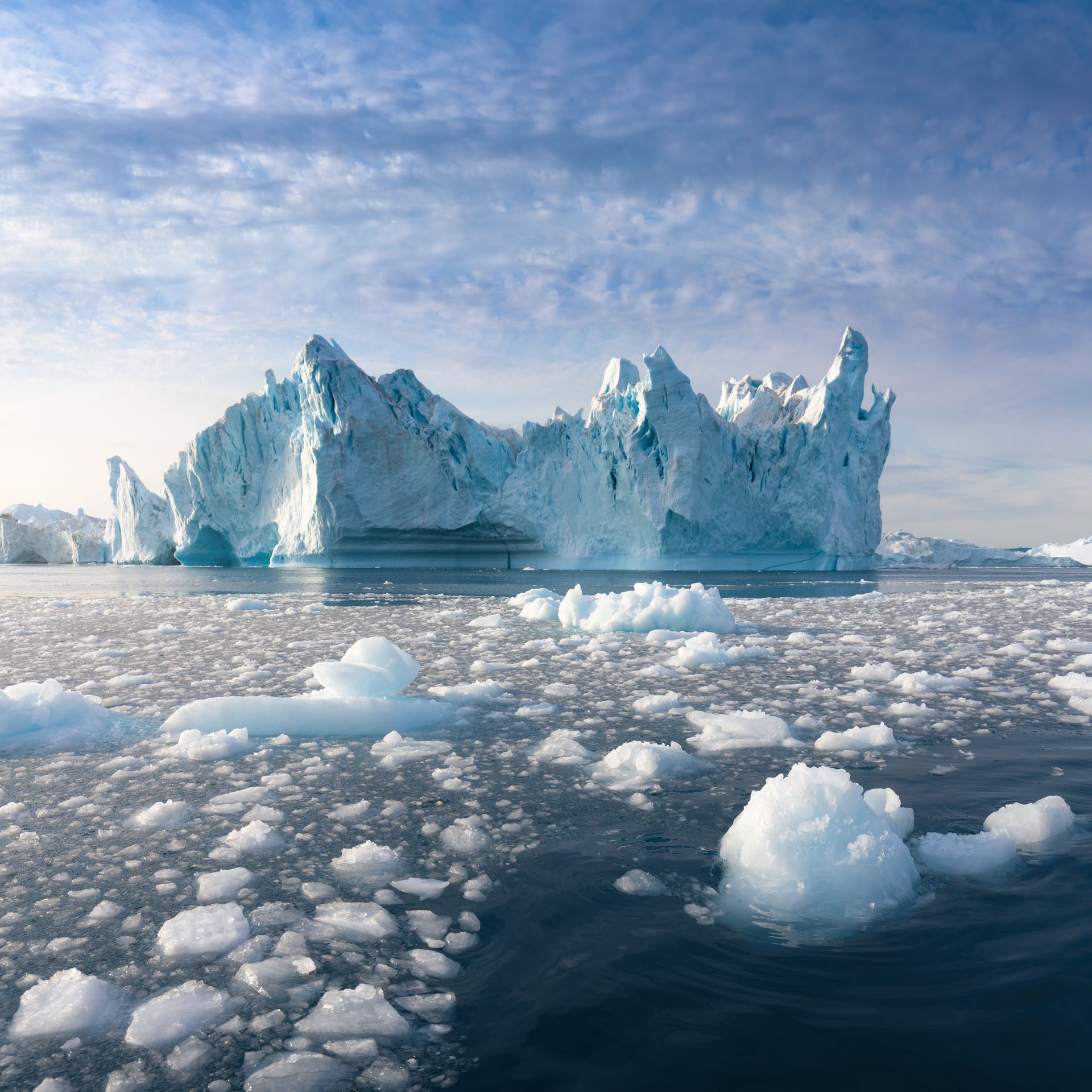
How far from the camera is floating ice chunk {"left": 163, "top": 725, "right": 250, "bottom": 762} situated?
3852mm

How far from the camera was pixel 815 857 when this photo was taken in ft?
7.76

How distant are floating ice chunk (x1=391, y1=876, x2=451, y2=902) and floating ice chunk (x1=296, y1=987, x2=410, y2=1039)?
522 millimetres

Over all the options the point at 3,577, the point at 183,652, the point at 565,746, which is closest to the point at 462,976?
the point at 565,746

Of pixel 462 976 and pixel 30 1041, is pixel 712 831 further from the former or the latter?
pixel 30 1041

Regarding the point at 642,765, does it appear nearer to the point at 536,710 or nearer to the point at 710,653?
the point at 536,710

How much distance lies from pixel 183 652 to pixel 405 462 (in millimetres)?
29794

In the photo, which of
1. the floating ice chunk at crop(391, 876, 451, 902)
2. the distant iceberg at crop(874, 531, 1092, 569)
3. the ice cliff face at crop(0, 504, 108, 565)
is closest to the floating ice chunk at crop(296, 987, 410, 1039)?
the floating ice chunk at crop(391, 876, 451, 902)

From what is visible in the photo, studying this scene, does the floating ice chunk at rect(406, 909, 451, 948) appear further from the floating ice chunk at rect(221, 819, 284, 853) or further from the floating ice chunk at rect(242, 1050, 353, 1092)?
the floating ice chunk at rect(221, 819, 284, 853)

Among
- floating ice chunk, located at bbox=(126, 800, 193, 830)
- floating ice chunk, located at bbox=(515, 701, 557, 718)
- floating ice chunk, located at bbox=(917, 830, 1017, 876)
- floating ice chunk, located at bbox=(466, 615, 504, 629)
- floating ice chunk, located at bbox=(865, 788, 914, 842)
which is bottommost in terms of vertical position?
floating ice chunk, located at bbox=(466, 615, 504, 629)

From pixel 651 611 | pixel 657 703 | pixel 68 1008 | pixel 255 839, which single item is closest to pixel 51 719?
pixel 255 839

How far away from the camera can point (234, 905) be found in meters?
2.18

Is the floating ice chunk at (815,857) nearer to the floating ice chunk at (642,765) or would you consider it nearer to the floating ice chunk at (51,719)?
the floating ice chunk at (642,765)

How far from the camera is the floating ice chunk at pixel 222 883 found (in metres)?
2.28

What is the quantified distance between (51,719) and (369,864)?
Result: 3015 millimetres
